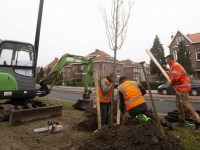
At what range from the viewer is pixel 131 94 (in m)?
3.66

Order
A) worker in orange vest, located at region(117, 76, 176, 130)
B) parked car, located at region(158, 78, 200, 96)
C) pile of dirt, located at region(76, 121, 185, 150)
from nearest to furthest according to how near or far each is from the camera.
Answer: pile of dirt, located at region(76, 121, 185, 150)
worker in orange vest, located at region(117, 76, 176, 130)
parked car, located at region(158, 78, 200, 96)

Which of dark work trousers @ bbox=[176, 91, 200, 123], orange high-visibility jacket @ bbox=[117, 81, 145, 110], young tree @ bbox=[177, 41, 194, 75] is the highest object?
young tree @ bbox=[177, 41, 194, 75]

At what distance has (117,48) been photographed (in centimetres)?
479

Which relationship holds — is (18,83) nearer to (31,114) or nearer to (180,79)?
(31,114)

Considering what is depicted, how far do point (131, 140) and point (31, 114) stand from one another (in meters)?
4.29

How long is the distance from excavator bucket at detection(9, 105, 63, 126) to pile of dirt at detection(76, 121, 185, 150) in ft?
10.8

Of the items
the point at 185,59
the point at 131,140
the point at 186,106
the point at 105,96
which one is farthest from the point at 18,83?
the point at 185,59

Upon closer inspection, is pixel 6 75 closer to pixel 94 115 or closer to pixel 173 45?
pixel 94 115

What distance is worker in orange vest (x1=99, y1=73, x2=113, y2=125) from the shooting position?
185 inches

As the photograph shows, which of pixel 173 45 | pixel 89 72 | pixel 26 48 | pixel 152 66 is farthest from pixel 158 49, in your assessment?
pixel 26 48

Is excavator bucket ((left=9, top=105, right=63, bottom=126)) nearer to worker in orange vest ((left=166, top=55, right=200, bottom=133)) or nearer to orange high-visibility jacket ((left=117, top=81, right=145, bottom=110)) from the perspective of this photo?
orange high-visibility jacket ((left=117, top=81, right=145, bottom=110))

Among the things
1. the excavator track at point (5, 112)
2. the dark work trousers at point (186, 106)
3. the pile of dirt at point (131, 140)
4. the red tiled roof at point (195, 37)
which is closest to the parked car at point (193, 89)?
the dark work trousers at point (186, 106)

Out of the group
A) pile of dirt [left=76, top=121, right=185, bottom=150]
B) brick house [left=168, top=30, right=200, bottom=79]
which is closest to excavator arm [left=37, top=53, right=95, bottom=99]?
pile of dirt [left=76, top=121, right=185, bottom=150]

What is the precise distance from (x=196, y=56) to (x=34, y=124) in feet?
94.7
